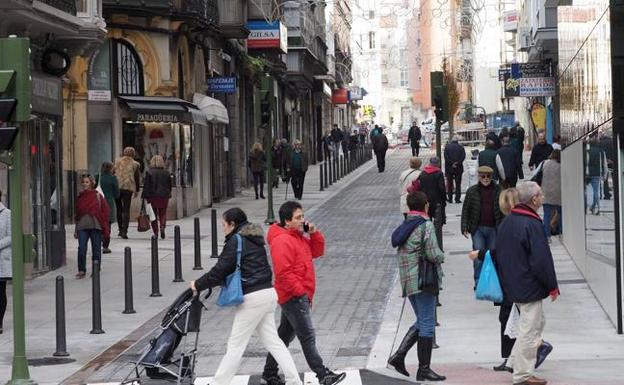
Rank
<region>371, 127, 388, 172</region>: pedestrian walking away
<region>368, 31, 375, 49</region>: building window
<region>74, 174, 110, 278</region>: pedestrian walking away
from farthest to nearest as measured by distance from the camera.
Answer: <region>368, 31, 375, 49</region>: building window
<region>371, 127, 388, 172</region>: pedestrian walking away
<region>74, 174, 110, 278</region>: pedestrian walking away

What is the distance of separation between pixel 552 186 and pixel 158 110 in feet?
38.4

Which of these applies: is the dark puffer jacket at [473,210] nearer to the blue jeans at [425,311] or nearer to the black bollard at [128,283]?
the black bollard at [128,283]

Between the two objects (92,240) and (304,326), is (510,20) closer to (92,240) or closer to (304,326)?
(92,240)

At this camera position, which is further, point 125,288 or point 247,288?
point 125,288

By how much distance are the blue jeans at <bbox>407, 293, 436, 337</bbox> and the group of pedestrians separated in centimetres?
77

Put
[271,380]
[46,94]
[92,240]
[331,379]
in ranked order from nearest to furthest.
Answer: [331,379]
[271,380]
[92,240]
[46,94]

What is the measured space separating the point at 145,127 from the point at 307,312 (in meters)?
22.2

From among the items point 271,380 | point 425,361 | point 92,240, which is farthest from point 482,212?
point 92,240

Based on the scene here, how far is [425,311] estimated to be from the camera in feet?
39.9

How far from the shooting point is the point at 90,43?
25.1m

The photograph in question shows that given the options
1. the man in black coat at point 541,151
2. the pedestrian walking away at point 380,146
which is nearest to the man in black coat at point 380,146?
the pedestrian walking away at point 380,146

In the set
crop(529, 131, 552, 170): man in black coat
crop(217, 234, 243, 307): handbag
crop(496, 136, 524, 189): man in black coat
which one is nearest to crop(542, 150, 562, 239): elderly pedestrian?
crop(496, 136, 524, 189): man in black coat

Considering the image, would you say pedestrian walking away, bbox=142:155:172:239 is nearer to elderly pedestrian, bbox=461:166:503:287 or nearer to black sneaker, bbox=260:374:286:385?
elderly pedestrian, bbox=461:166:503:287

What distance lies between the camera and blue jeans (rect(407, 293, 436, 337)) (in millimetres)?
12125
